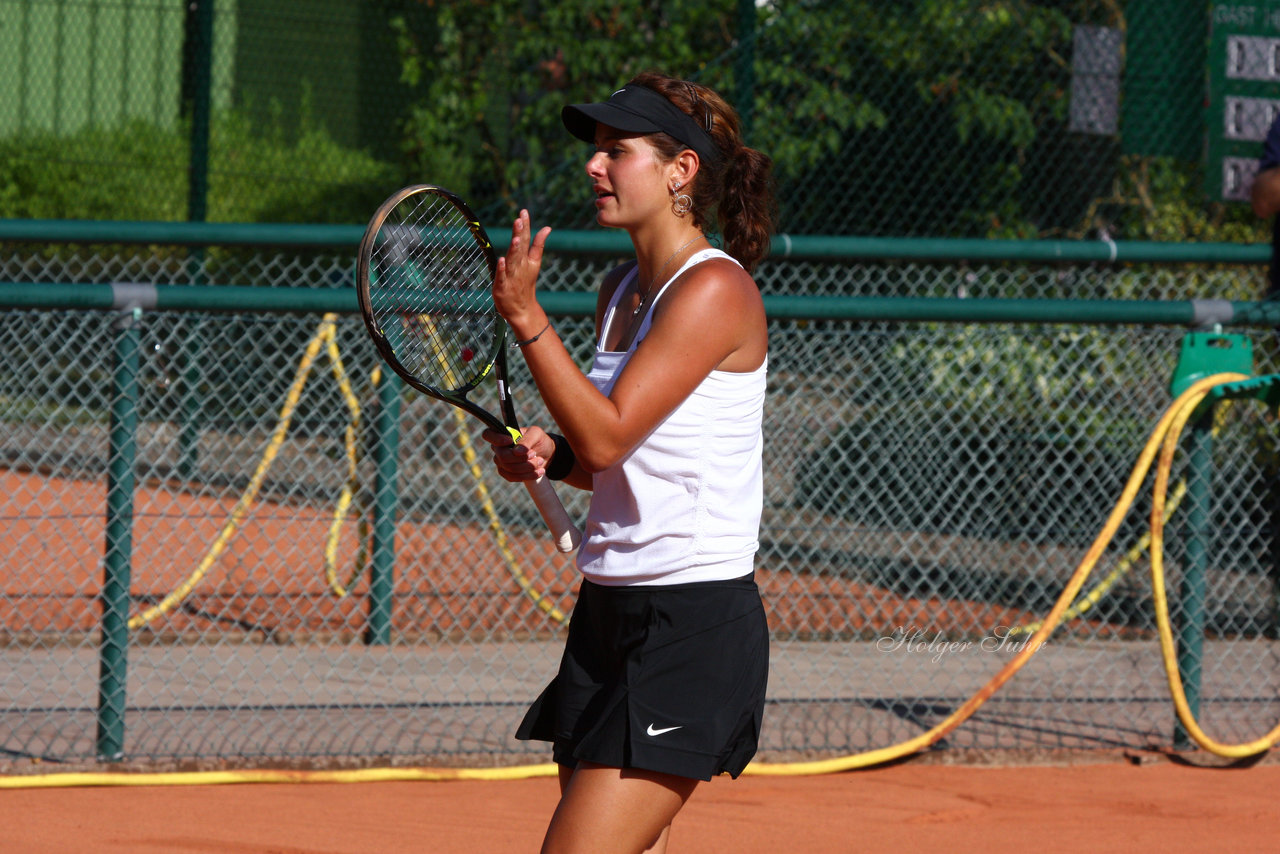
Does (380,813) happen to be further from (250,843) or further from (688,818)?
(688,818)

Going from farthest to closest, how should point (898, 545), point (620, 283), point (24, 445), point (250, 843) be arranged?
point (24, 445)
point (898, 545)
point (250, 843)
point (620, 283)

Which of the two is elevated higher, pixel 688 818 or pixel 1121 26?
pixel 1121 26

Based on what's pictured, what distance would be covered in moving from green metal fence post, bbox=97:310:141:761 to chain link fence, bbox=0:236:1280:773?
12 millimetres

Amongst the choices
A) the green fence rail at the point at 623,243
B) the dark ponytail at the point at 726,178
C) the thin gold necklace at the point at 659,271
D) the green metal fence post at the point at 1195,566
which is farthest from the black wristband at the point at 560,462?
the green fence rail at the point at 623,243

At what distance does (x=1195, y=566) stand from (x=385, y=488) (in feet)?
9.20

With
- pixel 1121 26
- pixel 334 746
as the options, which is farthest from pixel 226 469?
pixel 1121 26

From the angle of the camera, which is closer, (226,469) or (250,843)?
(250,843)

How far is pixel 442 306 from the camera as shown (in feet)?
9.36

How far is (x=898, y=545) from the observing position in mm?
6883

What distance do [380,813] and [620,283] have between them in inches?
84.8

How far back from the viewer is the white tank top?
7.68 feet

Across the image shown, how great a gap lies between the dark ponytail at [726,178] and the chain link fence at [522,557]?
6.73 ft

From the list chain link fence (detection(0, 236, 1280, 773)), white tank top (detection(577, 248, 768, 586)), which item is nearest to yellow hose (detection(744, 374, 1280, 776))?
chain link fence (detection(0, 236, 1280, 773))

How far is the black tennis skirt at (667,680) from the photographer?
2305mm
